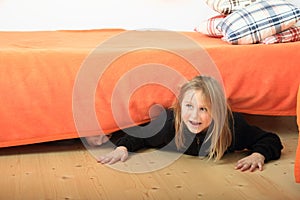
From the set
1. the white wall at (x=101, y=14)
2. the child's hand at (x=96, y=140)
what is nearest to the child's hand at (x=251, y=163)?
the child's hand at (x=96, y=140)

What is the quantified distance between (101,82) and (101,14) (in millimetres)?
890

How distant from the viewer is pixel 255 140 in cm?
183

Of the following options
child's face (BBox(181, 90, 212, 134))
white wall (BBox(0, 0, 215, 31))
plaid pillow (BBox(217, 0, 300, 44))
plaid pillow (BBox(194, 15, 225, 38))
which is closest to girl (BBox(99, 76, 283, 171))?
child's face (BBox(181, 90, 212, 134))

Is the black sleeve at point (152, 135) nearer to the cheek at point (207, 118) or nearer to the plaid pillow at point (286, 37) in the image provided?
the cheek at point (207, 118)

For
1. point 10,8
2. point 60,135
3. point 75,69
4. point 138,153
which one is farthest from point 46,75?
point 10,8

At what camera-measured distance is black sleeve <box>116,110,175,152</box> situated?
1873 mm

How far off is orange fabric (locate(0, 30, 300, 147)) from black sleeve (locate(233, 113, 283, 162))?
15 centimetres

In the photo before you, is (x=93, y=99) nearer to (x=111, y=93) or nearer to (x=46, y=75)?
(x=111, y=93)

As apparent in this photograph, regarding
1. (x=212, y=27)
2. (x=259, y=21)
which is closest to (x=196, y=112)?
(x=259, y=21)

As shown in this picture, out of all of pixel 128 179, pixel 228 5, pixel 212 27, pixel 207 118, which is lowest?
pixel 128 179

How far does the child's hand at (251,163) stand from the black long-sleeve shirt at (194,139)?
0.03 metres

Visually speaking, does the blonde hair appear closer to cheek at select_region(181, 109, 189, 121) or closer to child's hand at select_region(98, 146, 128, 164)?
cheek at select_region(181, 109, 189, 121)

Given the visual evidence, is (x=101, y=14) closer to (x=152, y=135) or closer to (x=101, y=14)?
(x=101, y=14)

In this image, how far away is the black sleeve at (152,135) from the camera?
73.7 inches
